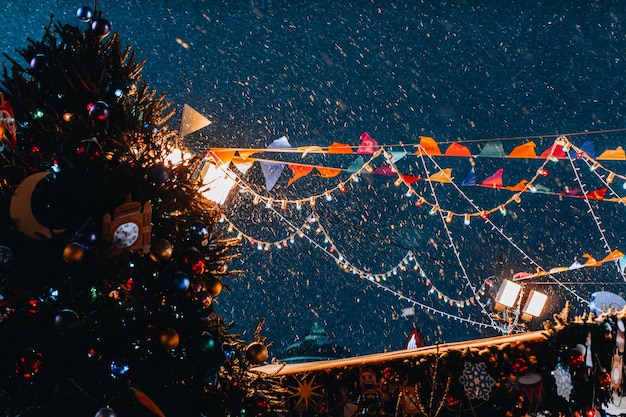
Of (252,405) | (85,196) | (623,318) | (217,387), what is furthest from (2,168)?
(623,318)

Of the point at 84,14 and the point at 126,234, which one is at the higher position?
the point at 84,14

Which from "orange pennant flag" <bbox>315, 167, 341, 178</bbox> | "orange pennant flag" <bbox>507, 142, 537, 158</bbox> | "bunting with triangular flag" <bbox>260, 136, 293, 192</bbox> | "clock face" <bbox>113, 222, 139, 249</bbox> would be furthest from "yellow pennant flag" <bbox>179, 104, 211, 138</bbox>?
"orange pennant flag" <bbox>507, 142, 537, 158</bbox>

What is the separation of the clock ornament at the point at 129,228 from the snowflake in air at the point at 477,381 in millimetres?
3039

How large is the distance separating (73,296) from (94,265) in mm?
197

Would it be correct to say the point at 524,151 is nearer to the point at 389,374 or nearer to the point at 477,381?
the point at 477,381

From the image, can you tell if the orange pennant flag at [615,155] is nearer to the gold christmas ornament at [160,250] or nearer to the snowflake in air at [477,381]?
the snowflake in air at [477,381]

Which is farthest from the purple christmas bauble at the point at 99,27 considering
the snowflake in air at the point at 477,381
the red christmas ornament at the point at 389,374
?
the snowflake in air at the point at 477,381

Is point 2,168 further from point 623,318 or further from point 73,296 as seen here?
point 623,318

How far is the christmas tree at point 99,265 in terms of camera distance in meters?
2.70

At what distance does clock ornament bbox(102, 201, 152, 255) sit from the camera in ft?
9.67

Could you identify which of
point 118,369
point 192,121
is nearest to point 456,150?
point 192,121

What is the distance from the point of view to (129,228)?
2.96 meters

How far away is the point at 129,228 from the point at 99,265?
27 cm

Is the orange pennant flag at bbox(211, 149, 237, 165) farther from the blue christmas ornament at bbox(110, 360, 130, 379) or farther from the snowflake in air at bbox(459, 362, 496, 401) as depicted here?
the blue christmas ornament at bbox(110, 360, 130, 379)
